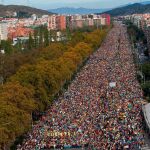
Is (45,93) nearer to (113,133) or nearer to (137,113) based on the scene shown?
(137,113)

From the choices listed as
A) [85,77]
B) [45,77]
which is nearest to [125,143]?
[45,77]

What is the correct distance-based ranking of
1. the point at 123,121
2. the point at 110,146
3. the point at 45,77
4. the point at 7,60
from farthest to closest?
the point at 7,60
the point at 45,77
the point at 123,121
the point at 110,146

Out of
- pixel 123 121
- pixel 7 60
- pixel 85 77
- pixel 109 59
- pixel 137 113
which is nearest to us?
pixel 123 121

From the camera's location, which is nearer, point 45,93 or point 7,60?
point 45,93

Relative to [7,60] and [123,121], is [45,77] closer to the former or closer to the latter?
Answer: [123,121]

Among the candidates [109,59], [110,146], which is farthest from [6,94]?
[109,59]

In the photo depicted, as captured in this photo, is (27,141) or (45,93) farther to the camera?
(45,93)
